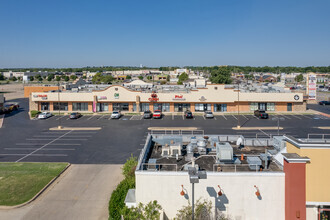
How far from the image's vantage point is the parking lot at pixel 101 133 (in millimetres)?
30688

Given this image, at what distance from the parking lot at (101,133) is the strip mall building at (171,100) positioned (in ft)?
12.9

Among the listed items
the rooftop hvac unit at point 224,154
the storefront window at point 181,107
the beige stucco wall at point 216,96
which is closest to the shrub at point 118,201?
the rooftop hvac unit at point 224,154

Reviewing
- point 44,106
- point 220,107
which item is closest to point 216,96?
point 220,107

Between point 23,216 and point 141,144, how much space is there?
1756cm

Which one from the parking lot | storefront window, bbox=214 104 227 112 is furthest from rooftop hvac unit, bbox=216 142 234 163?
storefront window, bbox=214 104 227 112

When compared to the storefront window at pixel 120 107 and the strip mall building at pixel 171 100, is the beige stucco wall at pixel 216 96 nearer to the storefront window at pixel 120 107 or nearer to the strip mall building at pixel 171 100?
the strip mall building at pixel 171 100

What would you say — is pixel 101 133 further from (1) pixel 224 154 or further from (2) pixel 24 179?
A: (1) pixel 224 154

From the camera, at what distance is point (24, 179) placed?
23.8 meters

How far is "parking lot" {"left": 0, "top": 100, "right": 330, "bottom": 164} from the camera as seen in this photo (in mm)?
30688

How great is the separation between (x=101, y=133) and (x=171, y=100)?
20.1m

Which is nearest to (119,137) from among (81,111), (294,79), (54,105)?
(81,111)

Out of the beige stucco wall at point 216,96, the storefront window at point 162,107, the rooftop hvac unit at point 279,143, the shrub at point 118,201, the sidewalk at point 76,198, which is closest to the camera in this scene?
the shrub at point 118,201

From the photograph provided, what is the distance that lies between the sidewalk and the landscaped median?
2.90ft

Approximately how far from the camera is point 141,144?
34.3 meters
